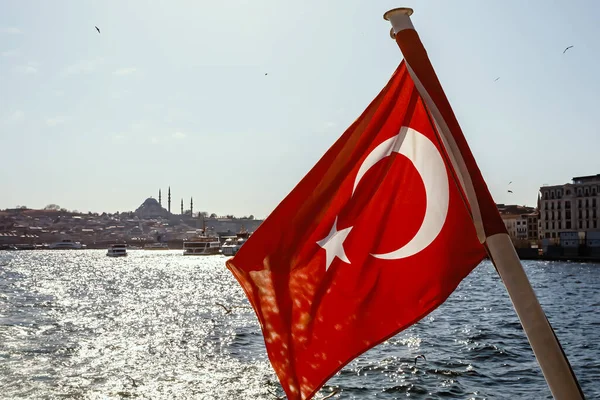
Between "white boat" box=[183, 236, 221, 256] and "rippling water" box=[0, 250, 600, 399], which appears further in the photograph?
"white boat" box=[183, 236, 221, 256]

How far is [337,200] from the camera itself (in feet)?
10.3

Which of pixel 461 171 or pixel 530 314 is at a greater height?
pixel 461 171

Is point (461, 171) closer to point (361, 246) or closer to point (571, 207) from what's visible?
point (361, 246)

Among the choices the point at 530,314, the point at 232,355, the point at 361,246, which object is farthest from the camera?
the point at 232,355

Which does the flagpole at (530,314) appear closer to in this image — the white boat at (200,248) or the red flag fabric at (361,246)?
the red flag fabric at (361,246)

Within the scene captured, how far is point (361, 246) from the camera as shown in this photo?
311 cm

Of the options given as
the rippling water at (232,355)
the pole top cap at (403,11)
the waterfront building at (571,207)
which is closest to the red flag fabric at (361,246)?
the pole top cap at (403,11)

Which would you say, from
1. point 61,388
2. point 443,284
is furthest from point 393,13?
point 61,388

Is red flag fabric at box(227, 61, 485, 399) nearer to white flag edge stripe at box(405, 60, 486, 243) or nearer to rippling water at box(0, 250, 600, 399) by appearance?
white flag edge stripe at box(405, 60, 486, 243)

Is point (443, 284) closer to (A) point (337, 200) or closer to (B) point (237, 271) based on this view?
(A) point (337, 200)

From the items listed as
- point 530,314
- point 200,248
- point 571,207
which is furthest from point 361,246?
point 200,248

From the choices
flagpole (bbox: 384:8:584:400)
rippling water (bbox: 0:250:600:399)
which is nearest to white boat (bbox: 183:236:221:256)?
rippling water (bbox: 0:250:600:399)

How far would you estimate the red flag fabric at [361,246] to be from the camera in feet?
9.65

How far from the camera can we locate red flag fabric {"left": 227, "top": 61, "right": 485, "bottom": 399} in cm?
294
